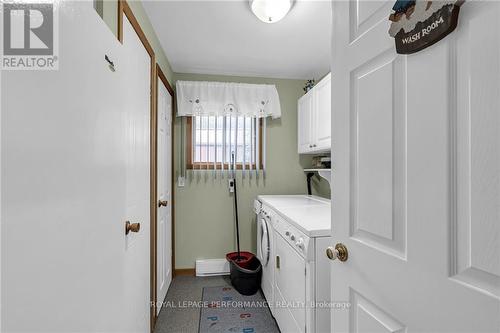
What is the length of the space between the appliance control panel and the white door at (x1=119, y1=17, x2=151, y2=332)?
0.93m

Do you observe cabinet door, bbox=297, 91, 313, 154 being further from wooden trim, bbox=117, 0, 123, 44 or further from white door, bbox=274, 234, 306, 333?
wooden trim, bbox=117, 0, 123, 44

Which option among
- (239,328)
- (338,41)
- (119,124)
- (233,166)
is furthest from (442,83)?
(233,166)

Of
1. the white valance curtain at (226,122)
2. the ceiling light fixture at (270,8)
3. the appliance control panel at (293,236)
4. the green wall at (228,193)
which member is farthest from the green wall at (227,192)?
the ceiling light fixture at (270,8)

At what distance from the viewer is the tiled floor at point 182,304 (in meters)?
1.92

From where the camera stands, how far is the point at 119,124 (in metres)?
0.92

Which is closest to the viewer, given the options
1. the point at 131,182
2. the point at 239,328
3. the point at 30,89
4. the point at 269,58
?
the point at 30,89

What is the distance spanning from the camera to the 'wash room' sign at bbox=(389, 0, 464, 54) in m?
0.50

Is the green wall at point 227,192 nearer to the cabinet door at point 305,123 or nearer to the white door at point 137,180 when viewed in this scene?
the cabinet door at point 305,123

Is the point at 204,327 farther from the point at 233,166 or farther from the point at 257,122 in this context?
the point at 257,122

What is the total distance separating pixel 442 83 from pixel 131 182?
4.69ft

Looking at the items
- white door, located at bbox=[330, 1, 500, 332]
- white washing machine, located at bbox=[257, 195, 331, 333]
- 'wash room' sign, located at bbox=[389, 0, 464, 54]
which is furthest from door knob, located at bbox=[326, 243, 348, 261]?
'wash room' sign, located at bbox=[389, 0, 464, 54]

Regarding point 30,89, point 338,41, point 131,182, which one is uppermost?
point 338,41

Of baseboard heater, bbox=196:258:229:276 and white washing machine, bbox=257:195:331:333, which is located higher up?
white washing machine, bbox=257:195:331:333

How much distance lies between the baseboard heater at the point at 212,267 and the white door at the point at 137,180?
1.17 metres
